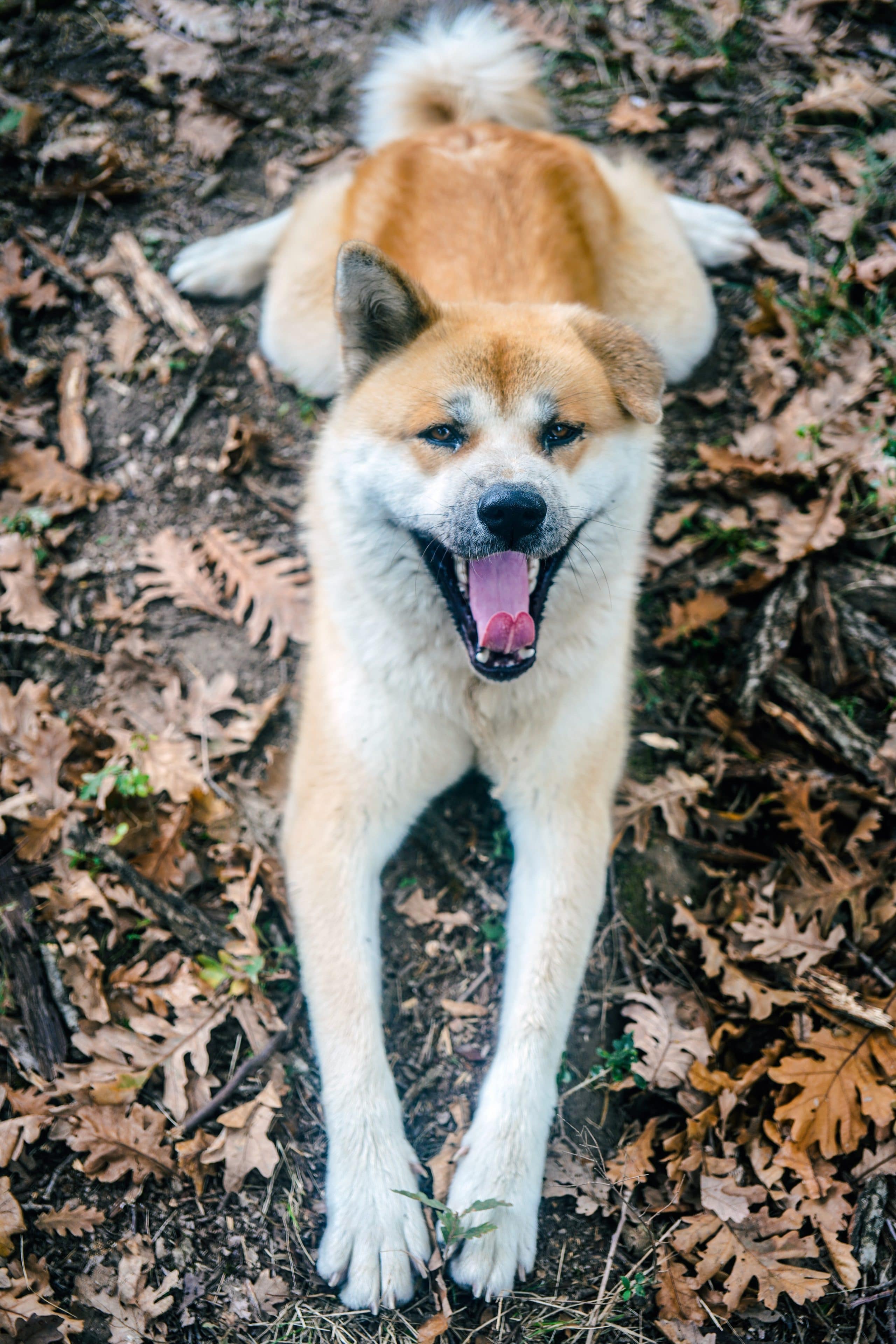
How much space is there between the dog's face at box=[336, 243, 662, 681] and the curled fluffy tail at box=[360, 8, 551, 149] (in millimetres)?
2244

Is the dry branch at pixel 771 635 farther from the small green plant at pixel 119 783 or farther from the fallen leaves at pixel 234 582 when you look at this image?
the small green plant at pixel 119 783

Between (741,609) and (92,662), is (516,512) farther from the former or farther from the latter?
(92,662)

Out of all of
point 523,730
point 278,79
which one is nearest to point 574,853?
point 523,730

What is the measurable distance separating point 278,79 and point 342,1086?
4800 millimetres

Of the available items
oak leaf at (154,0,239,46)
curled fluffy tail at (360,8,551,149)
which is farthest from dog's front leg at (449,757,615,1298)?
oak leaf at (154,0,239,46)

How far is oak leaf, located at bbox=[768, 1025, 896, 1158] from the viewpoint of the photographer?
235 centimetres

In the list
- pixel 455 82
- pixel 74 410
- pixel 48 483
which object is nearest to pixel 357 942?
pixel 48 483

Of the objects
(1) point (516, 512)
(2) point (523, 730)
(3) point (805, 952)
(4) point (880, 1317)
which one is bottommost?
(4) point (880, 1317)

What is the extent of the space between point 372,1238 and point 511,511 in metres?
1.86

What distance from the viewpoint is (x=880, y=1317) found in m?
2.19

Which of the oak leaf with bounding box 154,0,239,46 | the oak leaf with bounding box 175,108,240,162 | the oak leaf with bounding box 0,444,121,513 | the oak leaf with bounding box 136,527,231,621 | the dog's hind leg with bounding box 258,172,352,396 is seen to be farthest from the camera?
the oak leaf with bounding box 154,0,239,46

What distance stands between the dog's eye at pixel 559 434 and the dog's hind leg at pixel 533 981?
0.83 m

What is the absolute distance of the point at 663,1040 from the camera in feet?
8.28

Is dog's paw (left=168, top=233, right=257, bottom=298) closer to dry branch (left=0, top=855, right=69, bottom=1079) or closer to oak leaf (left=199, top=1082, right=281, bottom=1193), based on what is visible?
dry branch (left=0, top=855, right=69, bottom=1079)
